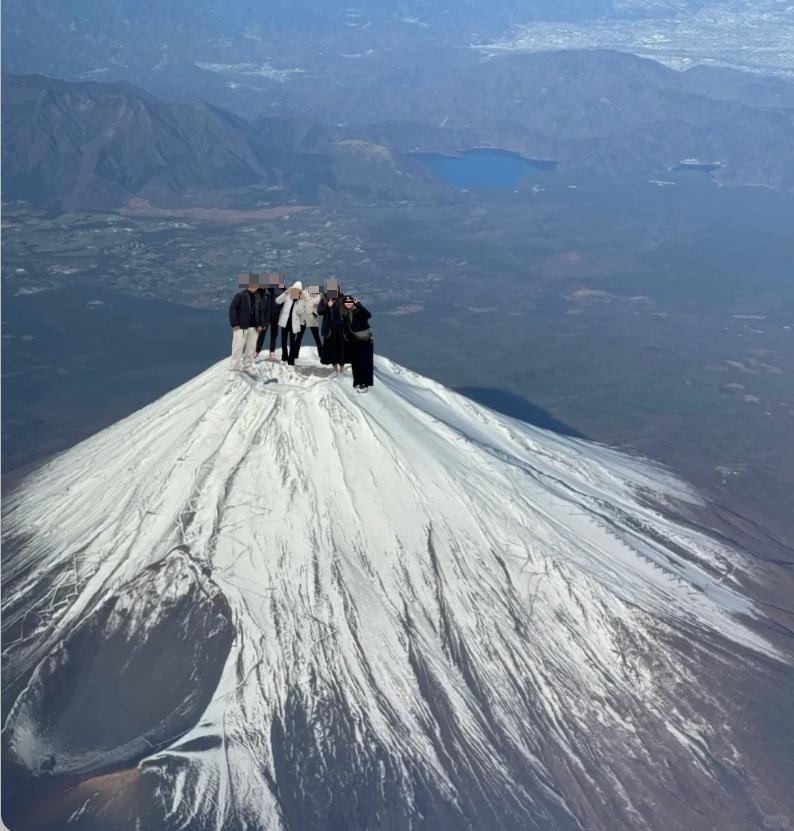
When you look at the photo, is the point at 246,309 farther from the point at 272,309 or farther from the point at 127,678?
the point at 127,678

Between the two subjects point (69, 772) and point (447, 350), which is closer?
point (69, 772)

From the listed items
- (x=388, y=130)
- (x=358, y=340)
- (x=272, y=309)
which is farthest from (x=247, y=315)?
(x=388, y=130)

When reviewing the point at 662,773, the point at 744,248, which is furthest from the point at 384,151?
the point at 662,773

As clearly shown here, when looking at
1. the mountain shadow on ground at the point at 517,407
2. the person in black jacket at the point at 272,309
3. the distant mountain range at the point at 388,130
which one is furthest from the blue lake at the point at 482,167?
the person in black jacket at the point at 272,309

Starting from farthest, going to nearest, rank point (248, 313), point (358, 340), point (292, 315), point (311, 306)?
point (358, 340), point (248, 313), point (292, 315), point (311, 306)

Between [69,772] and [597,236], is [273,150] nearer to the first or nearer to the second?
[597,236]

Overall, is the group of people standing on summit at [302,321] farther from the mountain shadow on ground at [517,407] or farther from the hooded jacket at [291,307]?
the mountain shadow on ground at [517,407]
